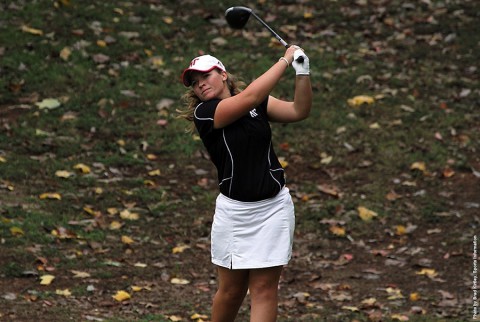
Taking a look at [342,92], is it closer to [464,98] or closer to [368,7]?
[464,98]

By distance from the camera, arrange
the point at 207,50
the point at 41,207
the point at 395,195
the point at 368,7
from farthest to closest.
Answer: the point at 368,7, the point at 207,50, the point at 395,195, the point at 41,207

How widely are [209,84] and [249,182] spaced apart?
0.57m

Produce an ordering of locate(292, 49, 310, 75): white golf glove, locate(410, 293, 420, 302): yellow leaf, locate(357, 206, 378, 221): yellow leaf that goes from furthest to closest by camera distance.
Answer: locate(357, 206, 378, 221): yellow leaf < locate(410, 293, 420, 302): yellow leaf < locate(292, 49, 310, 75): white golf glove

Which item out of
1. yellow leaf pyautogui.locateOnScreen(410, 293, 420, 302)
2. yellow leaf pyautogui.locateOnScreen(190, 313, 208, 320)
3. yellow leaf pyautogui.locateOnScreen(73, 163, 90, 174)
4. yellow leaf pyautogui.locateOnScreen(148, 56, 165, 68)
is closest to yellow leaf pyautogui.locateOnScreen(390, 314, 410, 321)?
yellow leaf pyautogui.locateOnScreen(410, 293, 420, 302)

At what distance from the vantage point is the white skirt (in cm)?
497

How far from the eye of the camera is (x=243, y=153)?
4.90 m

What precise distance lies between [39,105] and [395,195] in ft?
13.5

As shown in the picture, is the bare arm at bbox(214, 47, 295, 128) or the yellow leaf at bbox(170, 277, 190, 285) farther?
the yellow leaf at bbox(170, 277, 190, 285)

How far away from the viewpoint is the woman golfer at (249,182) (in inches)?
193

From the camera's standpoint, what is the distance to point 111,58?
464 inches

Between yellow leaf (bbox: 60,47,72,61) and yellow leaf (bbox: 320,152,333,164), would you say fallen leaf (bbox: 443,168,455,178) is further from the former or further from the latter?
yellow leaf (bbox: 60,47,72,61)

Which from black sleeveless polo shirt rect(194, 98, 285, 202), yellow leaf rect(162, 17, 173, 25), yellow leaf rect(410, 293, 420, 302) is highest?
black sleeveless polo shirt rect(194, 98, 285, 202)

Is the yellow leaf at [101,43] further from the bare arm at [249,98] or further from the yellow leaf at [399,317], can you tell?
the bare arm at [249,98]

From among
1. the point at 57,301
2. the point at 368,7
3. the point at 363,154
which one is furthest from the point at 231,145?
the point at 368,7
